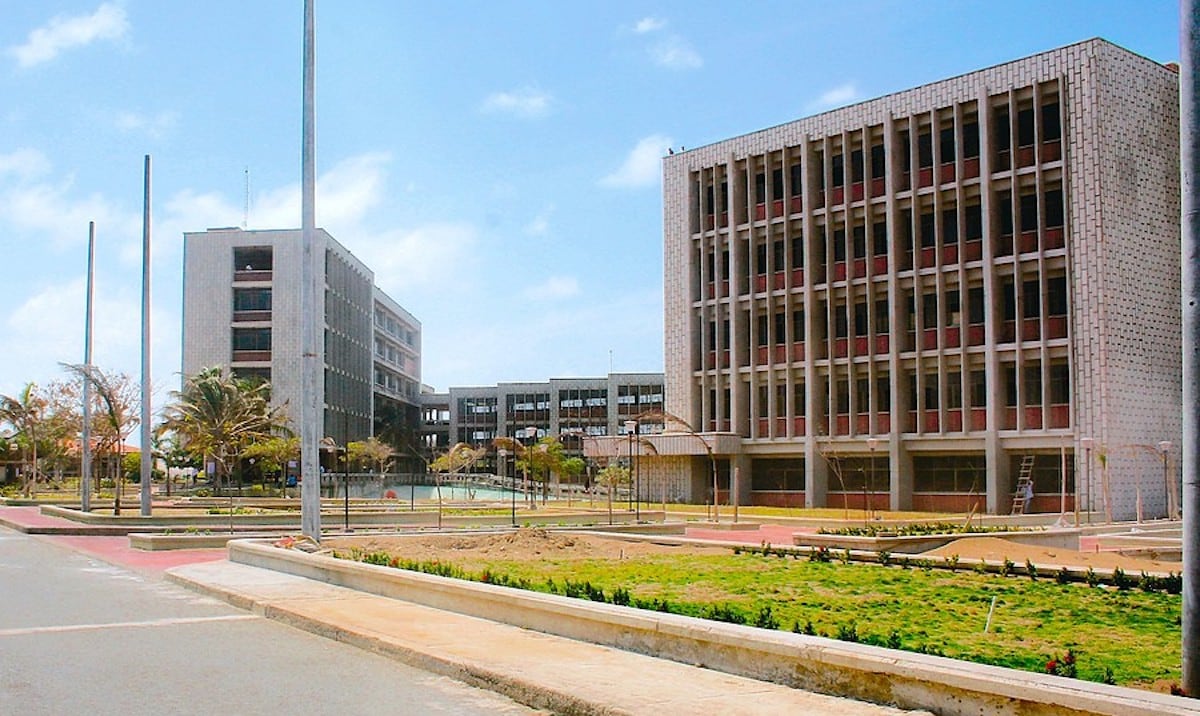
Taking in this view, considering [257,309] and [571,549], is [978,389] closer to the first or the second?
[571,549]

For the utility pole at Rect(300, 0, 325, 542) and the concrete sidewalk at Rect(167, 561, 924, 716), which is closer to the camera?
the concrete sidewalk at Rect(167, 561, 924, 716)

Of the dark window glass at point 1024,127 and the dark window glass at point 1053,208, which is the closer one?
the dark window glass at point 1053,208

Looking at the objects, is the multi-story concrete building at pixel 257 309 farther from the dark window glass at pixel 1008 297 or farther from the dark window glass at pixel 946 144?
the dark window glass at pixel 1008 297

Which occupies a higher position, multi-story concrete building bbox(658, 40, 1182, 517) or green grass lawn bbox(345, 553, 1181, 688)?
multi-story concrete building bbox(658, 40, 1182, 517)

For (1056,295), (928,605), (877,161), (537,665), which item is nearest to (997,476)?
(1056,295)

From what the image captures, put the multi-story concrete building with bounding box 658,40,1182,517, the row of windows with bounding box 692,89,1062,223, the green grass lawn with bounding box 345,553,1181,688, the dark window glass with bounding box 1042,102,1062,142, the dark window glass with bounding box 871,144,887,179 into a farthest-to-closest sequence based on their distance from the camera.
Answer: the dark window glass with bounding box 871,144,887,179 < the row of windows with bounding box 692,89,1062,223 < the dark window glass with bounding box 1042,102,1062,142 < the multi-story concrete building with bounding box 658,40,1182,517 < the green grass lawn with bounding box 345,553,1181,688

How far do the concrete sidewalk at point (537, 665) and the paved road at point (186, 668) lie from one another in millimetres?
204

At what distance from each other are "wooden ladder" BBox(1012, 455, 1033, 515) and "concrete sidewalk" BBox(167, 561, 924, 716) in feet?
120

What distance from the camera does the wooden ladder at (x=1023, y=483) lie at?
4701 cm

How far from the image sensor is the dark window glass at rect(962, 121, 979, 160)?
50.6 m

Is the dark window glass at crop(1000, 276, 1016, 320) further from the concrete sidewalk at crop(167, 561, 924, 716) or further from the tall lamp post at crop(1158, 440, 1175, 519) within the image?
the concrete sidewalk at crop(167, 561, 924, 716)

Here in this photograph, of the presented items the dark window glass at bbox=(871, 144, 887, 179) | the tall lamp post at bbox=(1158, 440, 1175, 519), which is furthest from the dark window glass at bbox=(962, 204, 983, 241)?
the tall lamp post at bbox=(1158, 440, 1175, 519)

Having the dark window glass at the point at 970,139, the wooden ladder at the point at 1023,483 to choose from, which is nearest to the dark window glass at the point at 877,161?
the dark window glass at the point at 970,139

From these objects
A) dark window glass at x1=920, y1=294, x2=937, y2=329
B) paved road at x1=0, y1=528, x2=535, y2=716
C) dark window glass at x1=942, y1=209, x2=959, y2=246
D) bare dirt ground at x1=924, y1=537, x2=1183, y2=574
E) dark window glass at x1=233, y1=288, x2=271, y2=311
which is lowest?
bare dirt ground at x1=924, y1=537, x2=1183, y2=574
